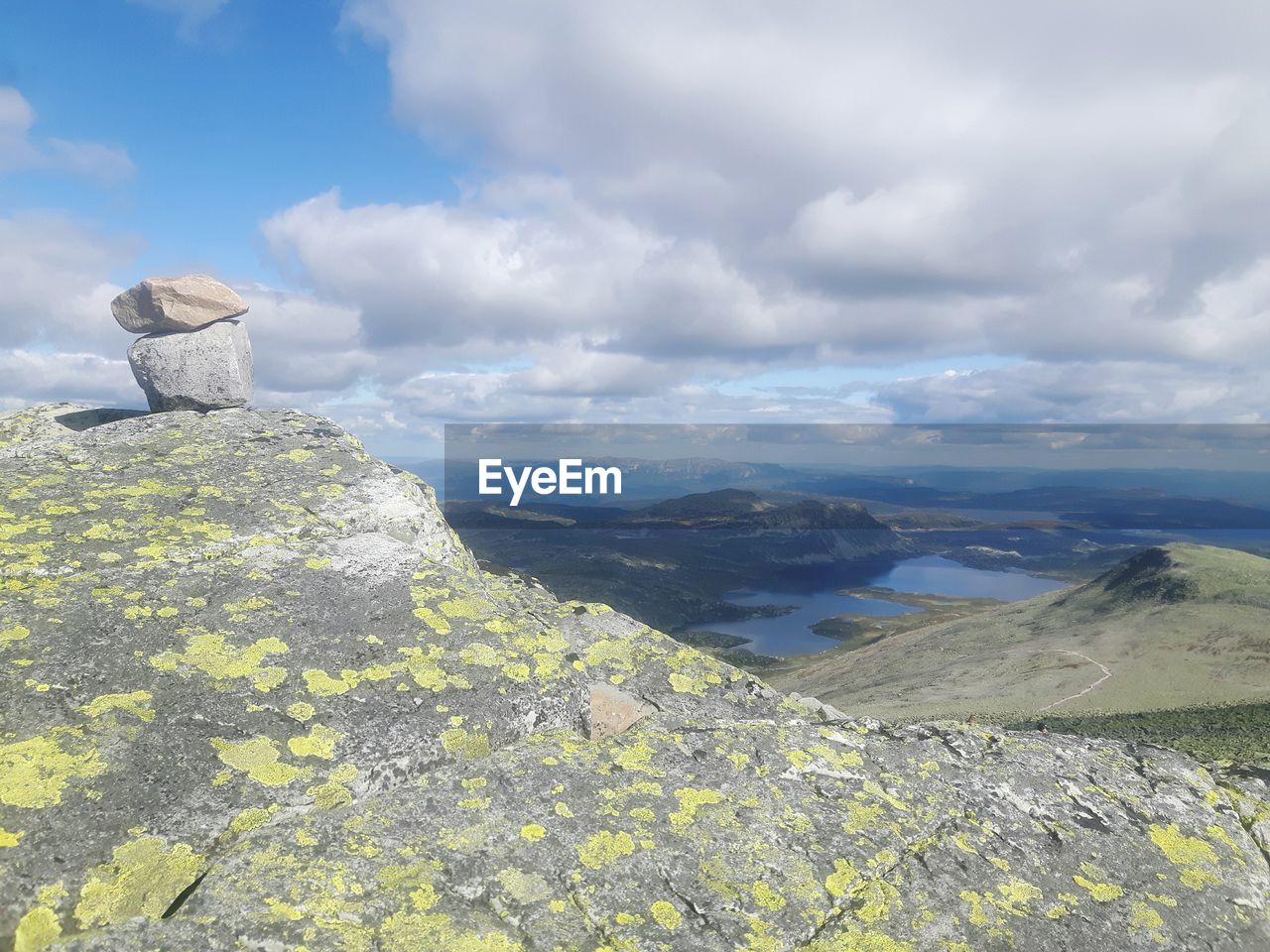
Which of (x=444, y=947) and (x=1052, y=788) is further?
(x=1052, y=788)

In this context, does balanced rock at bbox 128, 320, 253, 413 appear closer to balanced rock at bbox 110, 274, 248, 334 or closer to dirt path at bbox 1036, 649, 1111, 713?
balanced rock at bbox 110, 274, 248, 334

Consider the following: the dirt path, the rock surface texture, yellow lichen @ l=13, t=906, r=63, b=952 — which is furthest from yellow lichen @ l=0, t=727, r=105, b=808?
the dirt path

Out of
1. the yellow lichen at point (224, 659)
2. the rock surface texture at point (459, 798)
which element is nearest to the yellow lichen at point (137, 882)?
the rock surface texture at point (459, 798)

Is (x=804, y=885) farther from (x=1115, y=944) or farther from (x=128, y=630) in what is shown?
(x=128, y=630)

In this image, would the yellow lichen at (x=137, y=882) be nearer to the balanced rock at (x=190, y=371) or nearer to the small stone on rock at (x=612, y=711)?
the small stone on rock at (x=612, y=711)

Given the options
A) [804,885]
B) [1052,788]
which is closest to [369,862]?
[804,885]

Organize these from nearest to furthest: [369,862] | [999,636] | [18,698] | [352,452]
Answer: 1. [369,862]
2. [18,698]
3. [352,452]
4. [999,636]
